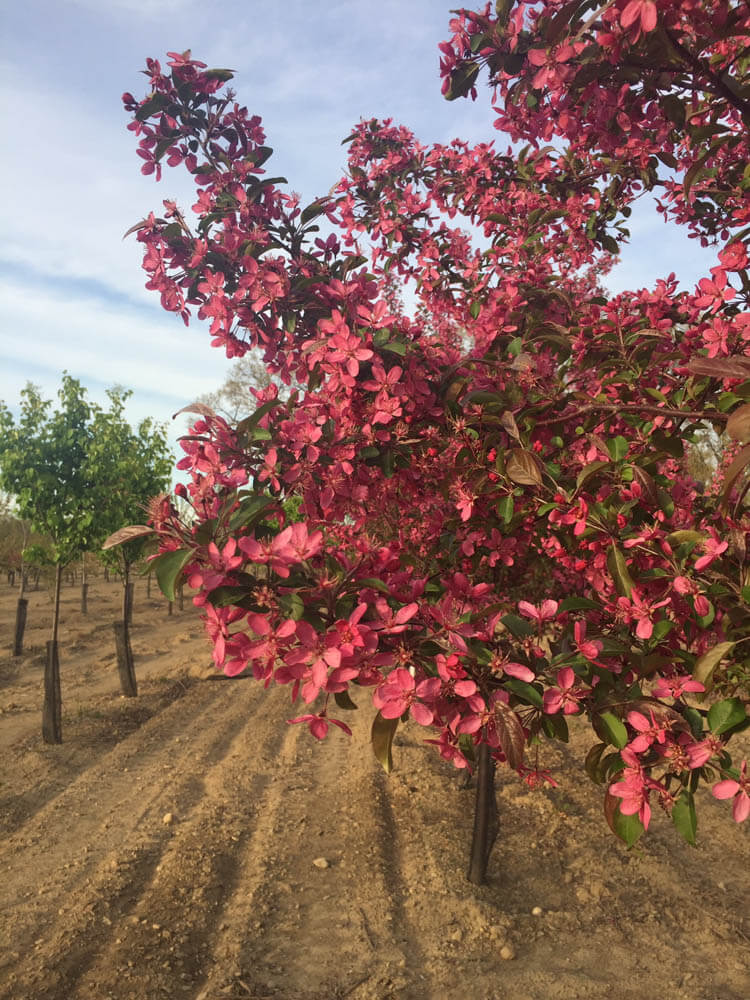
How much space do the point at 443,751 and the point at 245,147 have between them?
257cm

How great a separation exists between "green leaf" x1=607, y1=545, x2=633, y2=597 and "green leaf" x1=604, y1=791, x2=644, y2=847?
53 centimetres

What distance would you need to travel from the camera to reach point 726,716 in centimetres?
152

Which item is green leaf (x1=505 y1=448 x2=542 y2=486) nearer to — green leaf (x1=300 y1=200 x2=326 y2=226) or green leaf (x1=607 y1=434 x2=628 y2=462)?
green leaf (x1=607 y1=434 x2=628 y2=462)

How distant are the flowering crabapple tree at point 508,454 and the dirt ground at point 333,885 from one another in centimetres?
179

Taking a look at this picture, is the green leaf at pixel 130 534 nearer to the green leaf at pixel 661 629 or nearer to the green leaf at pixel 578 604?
the green leaf at pixel 578 604

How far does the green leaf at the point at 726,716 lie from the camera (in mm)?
1509

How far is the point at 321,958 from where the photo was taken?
3.33m

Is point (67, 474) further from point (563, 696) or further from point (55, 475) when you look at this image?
point (563, 696)

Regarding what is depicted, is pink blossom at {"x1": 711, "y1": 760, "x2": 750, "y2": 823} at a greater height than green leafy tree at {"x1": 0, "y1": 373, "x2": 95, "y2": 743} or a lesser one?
lesser

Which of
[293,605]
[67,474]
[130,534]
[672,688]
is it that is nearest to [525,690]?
[672,688]

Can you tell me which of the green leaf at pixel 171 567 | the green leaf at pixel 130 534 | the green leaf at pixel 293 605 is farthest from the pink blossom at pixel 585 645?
the green leaf at pixel 130 534

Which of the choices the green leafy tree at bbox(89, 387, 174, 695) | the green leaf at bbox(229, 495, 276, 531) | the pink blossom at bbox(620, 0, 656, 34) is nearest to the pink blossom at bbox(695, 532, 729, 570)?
the green leaf at bbox(229, 495, 276, 531)

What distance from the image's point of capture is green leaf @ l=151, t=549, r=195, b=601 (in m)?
1.45

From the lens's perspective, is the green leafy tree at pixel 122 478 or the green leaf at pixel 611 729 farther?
the green leafy tree at pixel 122 478
